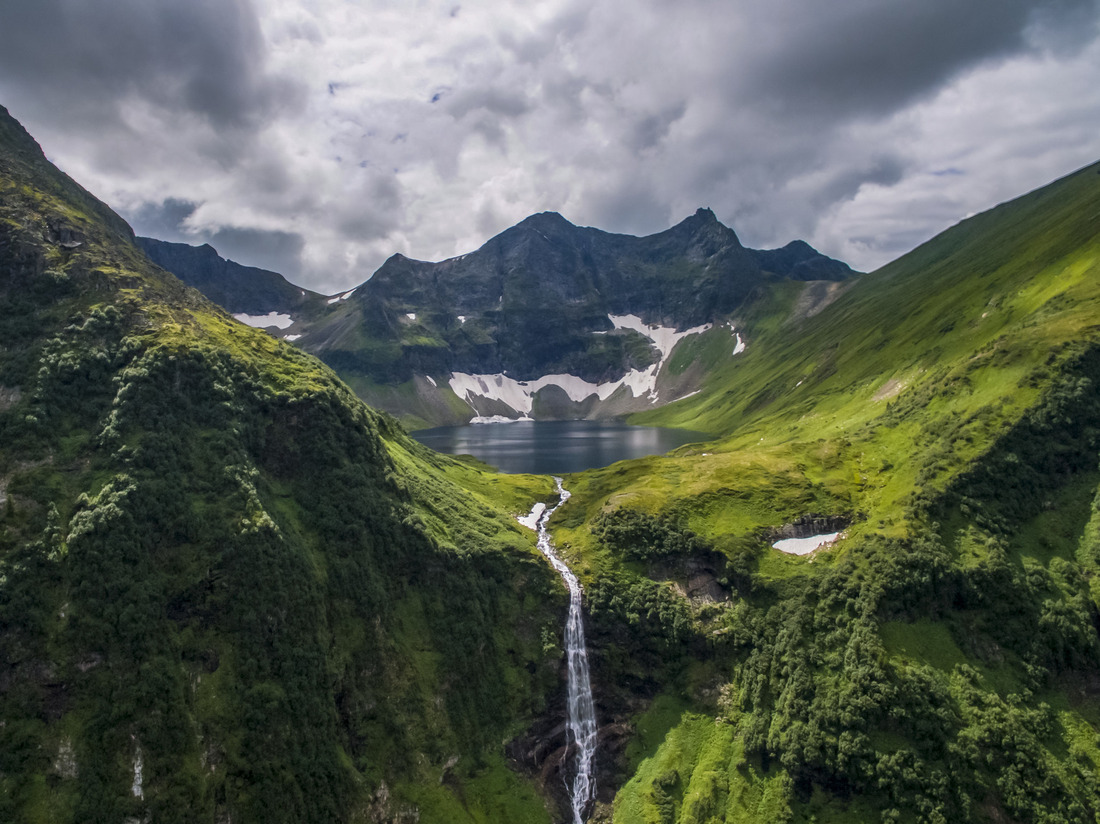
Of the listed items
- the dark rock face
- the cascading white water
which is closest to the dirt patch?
the dark rock face

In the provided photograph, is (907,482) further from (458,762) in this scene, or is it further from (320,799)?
(320,799)

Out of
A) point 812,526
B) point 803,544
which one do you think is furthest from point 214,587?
point 812,526

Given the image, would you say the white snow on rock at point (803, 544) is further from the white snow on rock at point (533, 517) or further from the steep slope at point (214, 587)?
the white snow on rock at point (533, 517)

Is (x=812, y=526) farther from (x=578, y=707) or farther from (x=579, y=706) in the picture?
(x=578, y=707)

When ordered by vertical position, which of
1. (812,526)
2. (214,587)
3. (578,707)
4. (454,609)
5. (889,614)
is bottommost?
(578,707)

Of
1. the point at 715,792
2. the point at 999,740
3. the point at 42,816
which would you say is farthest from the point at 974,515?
the point at 42,816

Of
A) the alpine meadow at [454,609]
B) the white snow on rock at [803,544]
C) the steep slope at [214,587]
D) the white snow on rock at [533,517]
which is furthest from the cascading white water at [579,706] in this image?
the white snow on rock at [803,544]
